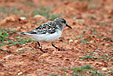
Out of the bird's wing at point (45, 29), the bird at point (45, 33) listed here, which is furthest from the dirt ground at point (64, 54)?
the bird's wing at point (45, 29)

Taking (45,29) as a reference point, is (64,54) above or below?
below

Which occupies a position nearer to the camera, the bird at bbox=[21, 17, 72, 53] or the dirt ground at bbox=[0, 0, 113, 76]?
the dirt ground at bbox=[0, 0, 113, 76]

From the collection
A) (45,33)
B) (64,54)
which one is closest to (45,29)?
(45,33)

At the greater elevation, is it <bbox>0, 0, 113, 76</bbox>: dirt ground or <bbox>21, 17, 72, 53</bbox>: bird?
<bbox>21, 17, 72, 53</bbox>: bird

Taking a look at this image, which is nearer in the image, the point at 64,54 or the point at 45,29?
the point at 64,54

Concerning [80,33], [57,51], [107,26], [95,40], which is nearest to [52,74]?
[57,51]

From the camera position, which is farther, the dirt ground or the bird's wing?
the bird's wing

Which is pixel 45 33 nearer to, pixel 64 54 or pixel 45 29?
pixel 45 29

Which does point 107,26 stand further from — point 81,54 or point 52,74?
point 52,74

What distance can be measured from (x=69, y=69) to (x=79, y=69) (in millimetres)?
257

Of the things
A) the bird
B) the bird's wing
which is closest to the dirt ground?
the bird

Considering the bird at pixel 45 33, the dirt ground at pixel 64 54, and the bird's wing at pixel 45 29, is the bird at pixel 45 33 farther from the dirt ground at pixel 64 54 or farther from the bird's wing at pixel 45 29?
the dirt ground at pixel 64 54

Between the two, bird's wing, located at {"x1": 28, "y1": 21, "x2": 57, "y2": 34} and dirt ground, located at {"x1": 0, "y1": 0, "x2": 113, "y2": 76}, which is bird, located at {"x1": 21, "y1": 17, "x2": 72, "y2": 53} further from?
dirt ground, located at {"x1": 0, "y1": 0, "x2": 113, "y2": 76}

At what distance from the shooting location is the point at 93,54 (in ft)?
22.7
